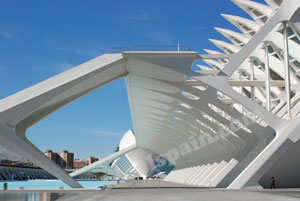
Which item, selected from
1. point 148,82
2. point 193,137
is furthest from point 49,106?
point 193,137

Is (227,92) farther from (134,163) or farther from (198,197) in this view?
(134,163)

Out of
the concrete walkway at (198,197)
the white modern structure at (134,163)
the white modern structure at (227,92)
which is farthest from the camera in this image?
the white modern structure at (134,163)

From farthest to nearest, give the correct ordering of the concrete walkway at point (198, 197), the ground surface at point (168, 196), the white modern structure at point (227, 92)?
the white modern structure at point (227, 92), the ground surface at point (168, 196), the concrete walkway at point (198, 197)

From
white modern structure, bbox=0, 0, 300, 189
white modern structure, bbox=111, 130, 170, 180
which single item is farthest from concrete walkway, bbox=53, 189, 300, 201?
white modern structure, bbox=111, 130, 170, 180

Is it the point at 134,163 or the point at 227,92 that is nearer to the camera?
the point at 227,92

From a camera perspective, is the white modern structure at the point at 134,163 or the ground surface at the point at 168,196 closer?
the ground surface at the point at 168,196

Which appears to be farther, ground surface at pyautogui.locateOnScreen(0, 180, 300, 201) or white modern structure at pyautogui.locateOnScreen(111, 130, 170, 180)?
white modern structure at pyautogui.locateOnScreen(111, 130, 170, 180)

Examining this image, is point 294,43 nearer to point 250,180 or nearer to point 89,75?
point 250,180

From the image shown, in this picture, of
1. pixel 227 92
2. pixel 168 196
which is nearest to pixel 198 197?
pixel 168 196

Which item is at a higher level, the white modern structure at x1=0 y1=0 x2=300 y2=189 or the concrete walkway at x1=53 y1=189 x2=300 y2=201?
the white modern structure at x1=0 y1=0 x2=300 y2=189

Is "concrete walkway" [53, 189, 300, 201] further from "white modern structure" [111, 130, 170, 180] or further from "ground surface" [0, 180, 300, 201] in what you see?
"white modern structure" [111, 130, 170, 180]

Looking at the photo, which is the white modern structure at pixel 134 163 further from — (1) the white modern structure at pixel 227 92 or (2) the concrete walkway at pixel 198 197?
(2) the concrete walkway at pixel 198 197

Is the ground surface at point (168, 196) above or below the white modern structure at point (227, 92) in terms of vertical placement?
below

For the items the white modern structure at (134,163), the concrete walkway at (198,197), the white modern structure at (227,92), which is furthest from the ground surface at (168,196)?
the white modern structure at (134,163)
